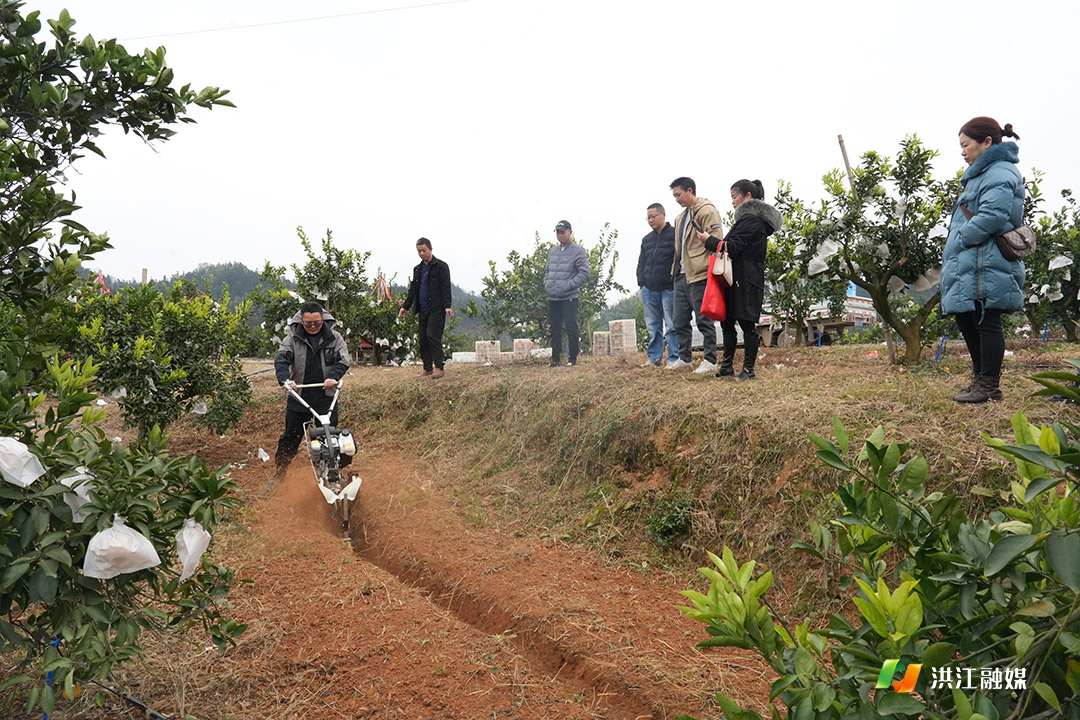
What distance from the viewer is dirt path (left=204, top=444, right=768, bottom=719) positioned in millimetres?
3078

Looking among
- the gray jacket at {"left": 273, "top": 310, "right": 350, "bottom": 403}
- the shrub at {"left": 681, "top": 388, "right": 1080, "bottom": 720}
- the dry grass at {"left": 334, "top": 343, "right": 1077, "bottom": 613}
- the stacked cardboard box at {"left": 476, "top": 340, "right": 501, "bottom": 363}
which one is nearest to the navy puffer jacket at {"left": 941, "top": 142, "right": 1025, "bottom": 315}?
the dry grass at {"left": 334, "top": 343, "right": 1077, "bottom": 613}

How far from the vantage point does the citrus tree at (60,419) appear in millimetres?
1972

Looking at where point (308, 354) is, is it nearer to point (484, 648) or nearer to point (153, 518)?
point (484, 648)

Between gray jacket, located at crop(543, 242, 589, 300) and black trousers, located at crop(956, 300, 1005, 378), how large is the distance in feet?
16.4

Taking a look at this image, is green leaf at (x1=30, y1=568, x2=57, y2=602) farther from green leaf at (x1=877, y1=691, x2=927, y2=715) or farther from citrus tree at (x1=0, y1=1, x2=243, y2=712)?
green leaf at (x1=877, y1=691, x2=927, y2=715)

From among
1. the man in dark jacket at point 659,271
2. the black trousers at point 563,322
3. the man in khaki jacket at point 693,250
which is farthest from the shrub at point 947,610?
the black trousers at point 563,322

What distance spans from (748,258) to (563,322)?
145 inches

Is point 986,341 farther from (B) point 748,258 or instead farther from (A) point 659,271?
(A) point 659,271

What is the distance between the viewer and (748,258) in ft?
19.8

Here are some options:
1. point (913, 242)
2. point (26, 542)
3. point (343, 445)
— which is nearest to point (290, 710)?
point (26, 542)

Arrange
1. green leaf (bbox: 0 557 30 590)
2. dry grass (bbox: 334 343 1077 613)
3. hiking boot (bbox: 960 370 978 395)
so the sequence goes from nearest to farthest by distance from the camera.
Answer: green leaf (bbox: 0 557 30 590) → dry grass (bbox: 334 343 1077 613) → hiking boot (bbox: 960 370 978 395)

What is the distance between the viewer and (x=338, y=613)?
3.95 metres

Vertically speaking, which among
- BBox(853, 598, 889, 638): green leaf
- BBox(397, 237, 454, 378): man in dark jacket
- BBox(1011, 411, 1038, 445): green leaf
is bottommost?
BBox(853, 598, 889, 638): green leaf

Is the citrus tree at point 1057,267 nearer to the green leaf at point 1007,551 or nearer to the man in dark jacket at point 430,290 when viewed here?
the man in dark jacket at point 430,290
